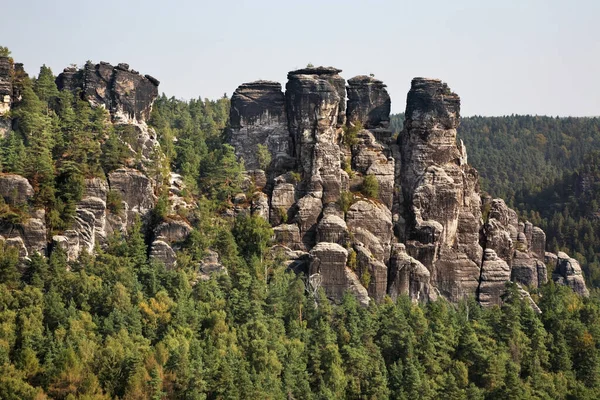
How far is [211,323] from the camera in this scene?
56.3 meters

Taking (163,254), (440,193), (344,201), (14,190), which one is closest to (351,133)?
(344,201)

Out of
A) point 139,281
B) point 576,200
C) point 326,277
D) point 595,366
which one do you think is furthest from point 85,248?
point 576,200

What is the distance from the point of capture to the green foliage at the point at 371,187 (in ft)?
225

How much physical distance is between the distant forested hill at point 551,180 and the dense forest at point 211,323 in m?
56.5

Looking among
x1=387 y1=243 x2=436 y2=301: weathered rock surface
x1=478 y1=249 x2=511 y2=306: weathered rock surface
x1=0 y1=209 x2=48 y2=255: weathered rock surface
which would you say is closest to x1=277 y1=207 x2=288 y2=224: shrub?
x1=387 y1=243 x2=436 y2=301: weathered rock surface

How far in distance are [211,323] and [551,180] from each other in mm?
107828

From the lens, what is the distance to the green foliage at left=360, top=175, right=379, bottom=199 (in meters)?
68.6

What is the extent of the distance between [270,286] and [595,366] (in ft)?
75.1

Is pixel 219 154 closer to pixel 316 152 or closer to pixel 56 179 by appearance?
pixel 316 152

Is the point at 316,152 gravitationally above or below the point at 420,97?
below

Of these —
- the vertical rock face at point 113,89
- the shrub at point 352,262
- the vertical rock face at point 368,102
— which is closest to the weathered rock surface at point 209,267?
the shrub at point 352,262

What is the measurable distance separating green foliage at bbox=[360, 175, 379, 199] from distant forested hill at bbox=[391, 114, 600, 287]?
54.6m

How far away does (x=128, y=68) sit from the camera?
69.1 meters

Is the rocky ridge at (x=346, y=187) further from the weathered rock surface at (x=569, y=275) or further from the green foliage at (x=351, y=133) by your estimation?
the weathered rock surface at (x=569, y=275)
